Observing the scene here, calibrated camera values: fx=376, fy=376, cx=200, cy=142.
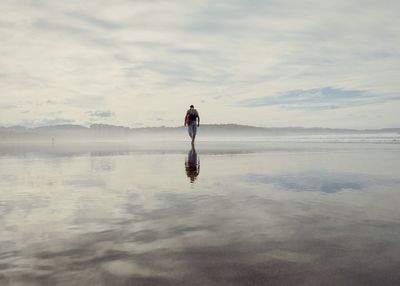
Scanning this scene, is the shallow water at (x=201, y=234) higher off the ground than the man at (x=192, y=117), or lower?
lower

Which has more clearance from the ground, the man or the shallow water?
the man

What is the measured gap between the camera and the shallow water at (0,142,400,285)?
118 inches

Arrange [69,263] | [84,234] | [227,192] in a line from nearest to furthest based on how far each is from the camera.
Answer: [69,263], [84,234], [227,192]

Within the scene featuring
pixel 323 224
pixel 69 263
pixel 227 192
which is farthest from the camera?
pixel 227 192

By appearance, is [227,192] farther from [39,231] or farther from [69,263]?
[69,263]

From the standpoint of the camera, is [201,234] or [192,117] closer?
[201,234]

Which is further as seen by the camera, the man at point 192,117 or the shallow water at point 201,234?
the man at point 192,117

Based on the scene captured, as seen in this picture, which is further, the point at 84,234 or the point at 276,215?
the point at 276,215

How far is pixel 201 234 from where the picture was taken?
164 inches

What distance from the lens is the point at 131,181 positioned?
8898 millimetres

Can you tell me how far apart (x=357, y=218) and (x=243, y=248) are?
2047 millimetres

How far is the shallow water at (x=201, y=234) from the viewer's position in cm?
301

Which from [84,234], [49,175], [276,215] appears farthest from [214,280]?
[49,175]

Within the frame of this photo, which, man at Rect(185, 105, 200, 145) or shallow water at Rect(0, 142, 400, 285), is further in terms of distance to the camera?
man at Rect(185, 105, 200, 145)
